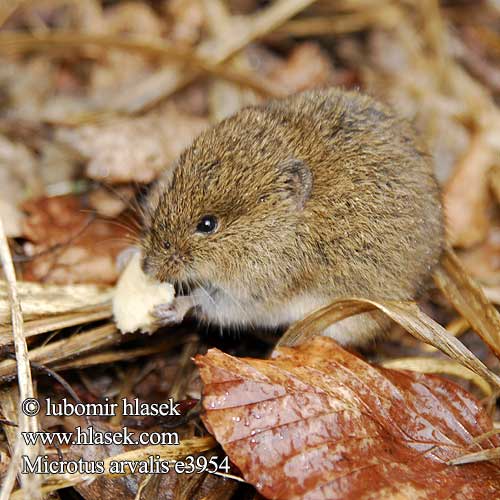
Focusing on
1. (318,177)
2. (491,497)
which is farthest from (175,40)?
(491,497)

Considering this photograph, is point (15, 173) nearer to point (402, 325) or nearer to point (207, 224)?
point (207, 224)

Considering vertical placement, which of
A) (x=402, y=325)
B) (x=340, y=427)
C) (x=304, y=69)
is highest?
(x=304, y=69)

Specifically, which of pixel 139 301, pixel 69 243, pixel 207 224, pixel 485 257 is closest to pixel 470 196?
pixel 485 257

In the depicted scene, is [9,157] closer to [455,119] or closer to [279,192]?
[279,192]

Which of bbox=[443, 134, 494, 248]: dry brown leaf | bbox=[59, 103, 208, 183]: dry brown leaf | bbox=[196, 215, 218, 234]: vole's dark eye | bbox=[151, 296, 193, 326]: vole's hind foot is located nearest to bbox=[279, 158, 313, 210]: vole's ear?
bbox=[196, 215, 218, 234]: vole's dark eye

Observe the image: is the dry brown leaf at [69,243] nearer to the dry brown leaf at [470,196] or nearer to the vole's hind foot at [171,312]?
the vole's hind foot at [171,312]

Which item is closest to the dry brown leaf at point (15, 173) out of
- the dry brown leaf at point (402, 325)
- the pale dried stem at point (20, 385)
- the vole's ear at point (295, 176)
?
the pale dried stem at point (20, 385)

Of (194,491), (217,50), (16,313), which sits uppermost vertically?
(217,50)
